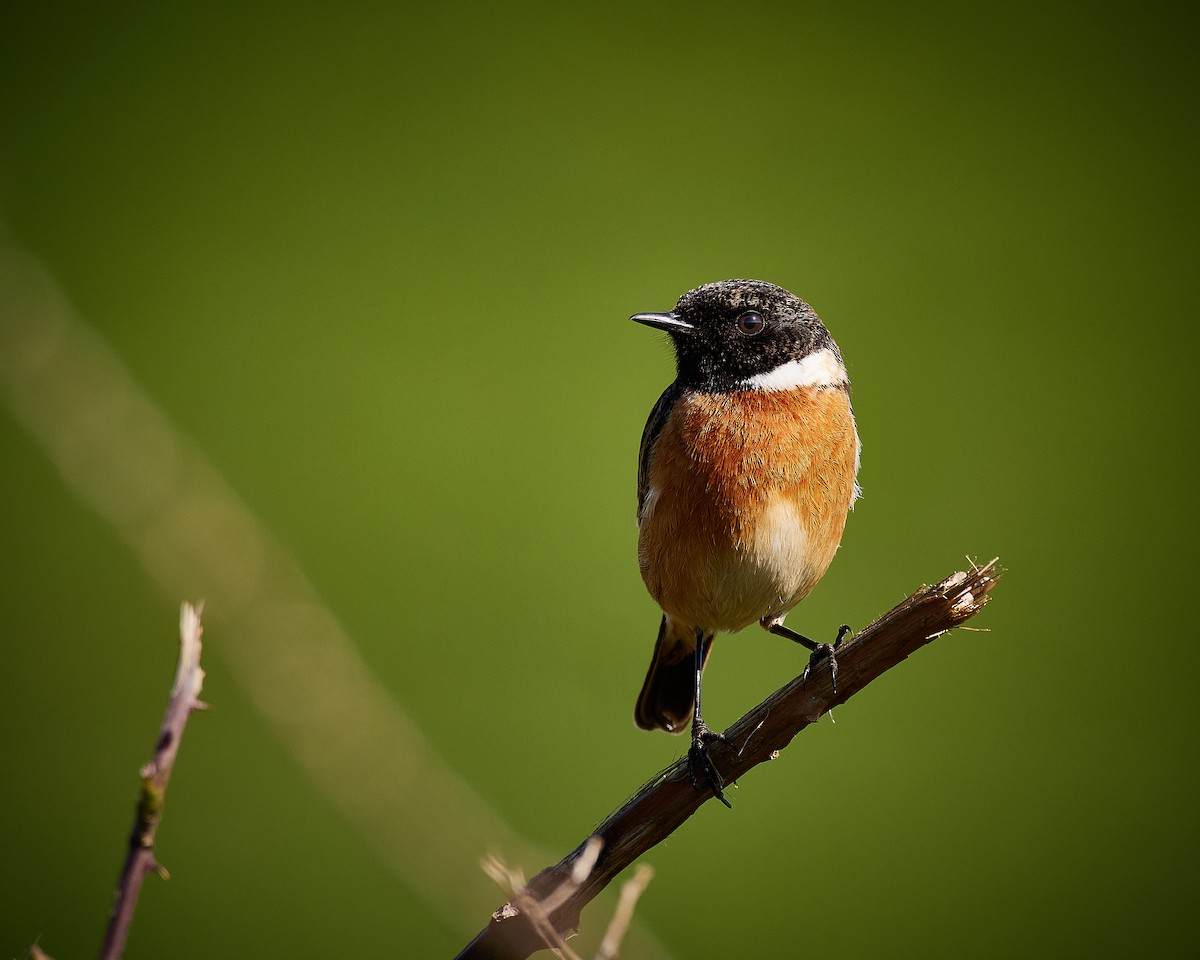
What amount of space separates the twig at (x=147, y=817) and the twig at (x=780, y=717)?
110 cm

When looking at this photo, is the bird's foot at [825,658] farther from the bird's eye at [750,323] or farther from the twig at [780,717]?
the bird's eye at [750,323]

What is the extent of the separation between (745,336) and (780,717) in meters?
1.31

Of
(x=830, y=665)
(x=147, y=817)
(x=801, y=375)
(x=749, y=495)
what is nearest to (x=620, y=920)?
(x=147, y=817)

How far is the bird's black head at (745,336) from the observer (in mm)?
3303

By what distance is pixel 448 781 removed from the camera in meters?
3.53

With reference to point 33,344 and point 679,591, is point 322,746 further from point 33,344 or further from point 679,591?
point 33,344

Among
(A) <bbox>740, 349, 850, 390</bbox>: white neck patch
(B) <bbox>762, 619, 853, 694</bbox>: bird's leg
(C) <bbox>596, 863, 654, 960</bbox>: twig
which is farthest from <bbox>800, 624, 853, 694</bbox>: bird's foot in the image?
(C) <bbox>596, 863, 654, 960</bbox>: twig

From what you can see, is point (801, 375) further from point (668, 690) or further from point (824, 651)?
point (668, 690)

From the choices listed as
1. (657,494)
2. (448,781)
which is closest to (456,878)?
(448,781)

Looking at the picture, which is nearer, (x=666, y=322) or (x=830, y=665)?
(x=830, y=665)

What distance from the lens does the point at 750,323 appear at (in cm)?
333

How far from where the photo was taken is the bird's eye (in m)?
3.32

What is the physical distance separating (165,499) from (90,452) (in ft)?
1.10

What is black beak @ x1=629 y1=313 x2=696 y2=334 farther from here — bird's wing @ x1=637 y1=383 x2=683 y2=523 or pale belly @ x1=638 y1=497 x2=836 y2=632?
pale belly @ x1=638 y1=497 x2=836 y2=632
